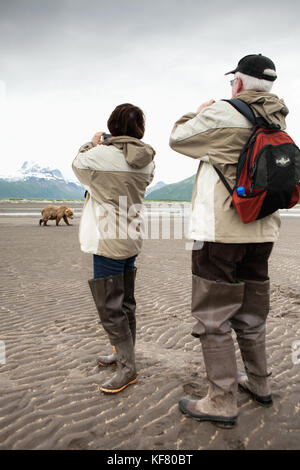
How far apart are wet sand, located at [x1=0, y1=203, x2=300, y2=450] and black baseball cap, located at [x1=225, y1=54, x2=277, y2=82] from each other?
2.75 m

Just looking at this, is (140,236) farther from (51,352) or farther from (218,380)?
(51,352)

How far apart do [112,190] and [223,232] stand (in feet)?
3.62

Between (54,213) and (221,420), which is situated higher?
(54,213)

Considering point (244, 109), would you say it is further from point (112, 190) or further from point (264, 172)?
point (112, 190)

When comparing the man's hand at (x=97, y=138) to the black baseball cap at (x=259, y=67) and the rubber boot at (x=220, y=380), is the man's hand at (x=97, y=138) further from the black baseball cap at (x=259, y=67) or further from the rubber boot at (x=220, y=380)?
the rubber boot at (x=220, y=380)

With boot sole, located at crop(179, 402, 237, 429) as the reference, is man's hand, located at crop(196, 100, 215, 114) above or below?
above

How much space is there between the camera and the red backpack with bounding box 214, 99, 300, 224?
2.31m

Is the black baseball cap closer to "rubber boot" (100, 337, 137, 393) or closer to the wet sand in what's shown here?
"rubber boot" (100, 337, 137, 393)

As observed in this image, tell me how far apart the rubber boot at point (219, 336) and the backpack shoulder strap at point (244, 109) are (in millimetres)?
1226

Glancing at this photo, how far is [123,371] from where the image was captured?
329 centimetres

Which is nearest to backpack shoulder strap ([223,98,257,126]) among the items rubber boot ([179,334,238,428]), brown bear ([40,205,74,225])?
rubber boot ([179,334,238,428])

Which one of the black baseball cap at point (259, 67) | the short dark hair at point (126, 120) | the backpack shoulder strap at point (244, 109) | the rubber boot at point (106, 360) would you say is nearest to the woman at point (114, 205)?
the short dark hair at point (126, 120)

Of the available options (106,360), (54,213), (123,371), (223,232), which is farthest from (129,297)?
(54,213)
